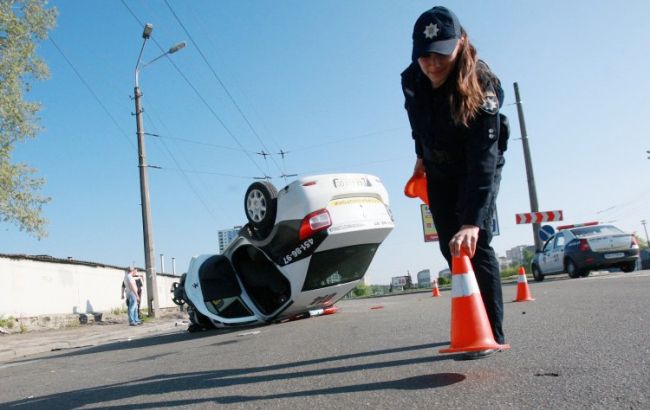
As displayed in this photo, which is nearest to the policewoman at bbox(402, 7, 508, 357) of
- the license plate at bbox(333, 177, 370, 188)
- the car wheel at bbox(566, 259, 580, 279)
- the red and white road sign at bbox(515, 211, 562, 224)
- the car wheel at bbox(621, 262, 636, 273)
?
the license plate at bbox(333, 177, 370, 188)

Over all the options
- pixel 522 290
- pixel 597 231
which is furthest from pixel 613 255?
pixel 522 290

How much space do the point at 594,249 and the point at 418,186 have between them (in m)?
11.7

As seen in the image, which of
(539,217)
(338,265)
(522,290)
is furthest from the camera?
(539,217)

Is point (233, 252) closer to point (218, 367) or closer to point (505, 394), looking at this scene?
point (218, 367)

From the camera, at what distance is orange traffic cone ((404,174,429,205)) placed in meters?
4.00

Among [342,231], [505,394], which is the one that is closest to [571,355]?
[505,394]

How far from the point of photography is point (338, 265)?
25.6ft

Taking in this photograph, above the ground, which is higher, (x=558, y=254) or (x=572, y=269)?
(x=558, y=254)

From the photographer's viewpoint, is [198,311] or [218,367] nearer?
[218,367]

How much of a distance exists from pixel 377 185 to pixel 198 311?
3.36 metres

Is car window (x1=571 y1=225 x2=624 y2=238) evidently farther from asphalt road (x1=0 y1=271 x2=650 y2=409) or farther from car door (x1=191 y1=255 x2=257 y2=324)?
car door (x1=191 y1=255 x2=257 y2=324)

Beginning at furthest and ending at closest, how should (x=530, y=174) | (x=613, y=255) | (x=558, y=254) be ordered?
(x=530, y=174) → (x=558, y=254) → (x=613, y=255)

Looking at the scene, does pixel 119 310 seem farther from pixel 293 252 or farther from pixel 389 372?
pixel 389 372

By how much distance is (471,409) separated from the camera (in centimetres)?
243
